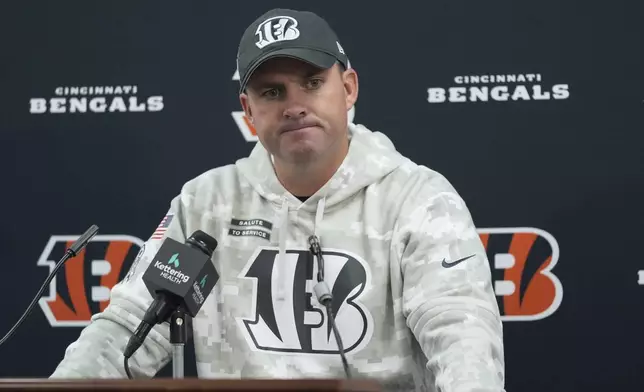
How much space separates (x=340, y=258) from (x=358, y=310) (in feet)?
0.34

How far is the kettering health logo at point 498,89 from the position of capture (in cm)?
215

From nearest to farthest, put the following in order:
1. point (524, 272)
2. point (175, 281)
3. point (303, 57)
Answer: point (175, 281)
point (303, 57)
point (524, 272)

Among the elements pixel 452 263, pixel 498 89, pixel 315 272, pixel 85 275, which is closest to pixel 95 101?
pixel 85 275

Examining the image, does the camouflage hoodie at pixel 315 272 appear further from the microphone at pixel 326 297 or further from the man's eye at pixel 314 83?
the man's eye at pixel 314 83

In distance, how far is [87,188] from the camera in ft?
7.44

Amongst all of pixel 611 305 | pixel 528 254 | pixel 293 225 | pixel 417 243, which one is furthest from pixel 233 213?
pixel 611 305

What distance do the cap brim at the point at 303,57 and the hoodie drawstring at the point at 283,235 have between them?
27cm

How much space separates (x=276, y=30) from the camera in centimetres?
170

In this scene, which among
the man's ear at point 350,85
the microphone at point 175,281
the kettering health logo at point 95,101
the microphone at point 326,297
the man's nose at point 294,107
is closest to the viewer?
the microphone at point 175,281

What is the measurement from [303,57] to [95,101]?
81 cm

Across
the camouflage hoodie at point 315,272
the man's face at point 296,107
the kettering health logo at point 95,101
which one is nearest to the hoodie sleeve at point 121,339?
the camouflage hoodie at point 315,272

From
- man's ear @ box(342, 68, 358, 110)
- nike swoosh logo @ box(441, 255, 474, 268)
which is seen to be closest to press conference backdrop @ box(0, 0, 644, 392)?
man's ear @ box(342, 68, 358, 110)

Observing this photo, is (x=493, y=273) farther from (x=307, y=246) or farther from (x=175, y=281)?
(x=175, y=281)

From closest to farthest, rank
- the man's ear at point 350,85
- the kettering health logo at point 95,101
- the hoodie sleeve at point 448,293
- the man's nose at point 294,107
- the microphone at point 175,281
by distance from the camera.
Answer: the microphone at point 175,281
the hoodie sleeve at point 448,293
the man's nose at point 294,107
the man's ear at point 350,85
the kettering health logo at point 95,101
